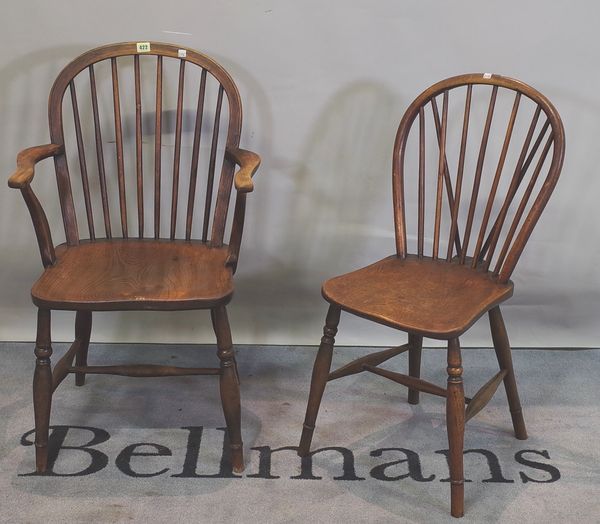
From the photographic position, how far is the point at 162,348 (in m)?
2.78

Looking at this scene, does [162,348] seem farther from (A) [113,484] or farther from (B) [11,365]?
(A) [113,484]

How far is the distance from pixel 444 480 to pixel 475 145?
1.02 m

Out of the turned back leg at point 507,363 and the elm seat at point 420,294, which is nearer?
the elm seat at point 420,294

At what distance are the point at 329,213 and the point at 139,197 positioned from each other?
0.63 m

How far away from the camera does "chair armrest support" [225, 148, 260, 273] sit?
201cm

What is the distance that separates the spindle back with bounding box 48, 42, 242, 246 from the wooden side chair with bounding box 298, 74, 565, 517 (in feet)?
1.51

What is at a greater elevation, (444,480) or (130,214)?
(130,214)

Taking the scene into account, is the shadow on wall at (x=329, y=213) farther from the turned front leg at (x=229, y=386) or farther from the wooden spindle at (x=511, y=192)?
the turned front leg at (x=229, y=386)

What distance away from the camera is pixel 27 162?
209 cm

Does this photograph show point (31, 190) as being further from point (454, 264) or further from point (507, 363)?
point (507, 363)

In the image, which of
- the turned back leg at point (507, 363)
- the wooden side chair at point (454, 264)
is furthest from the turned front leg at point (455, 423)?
the turned back leg at point (507, 363)

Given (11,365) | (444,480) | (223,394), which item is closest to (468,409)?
(444,480)

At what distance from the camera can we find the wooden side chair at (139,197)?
2.03 m

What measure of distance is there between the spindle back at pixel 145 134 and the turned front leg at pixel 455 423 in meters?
0.75
